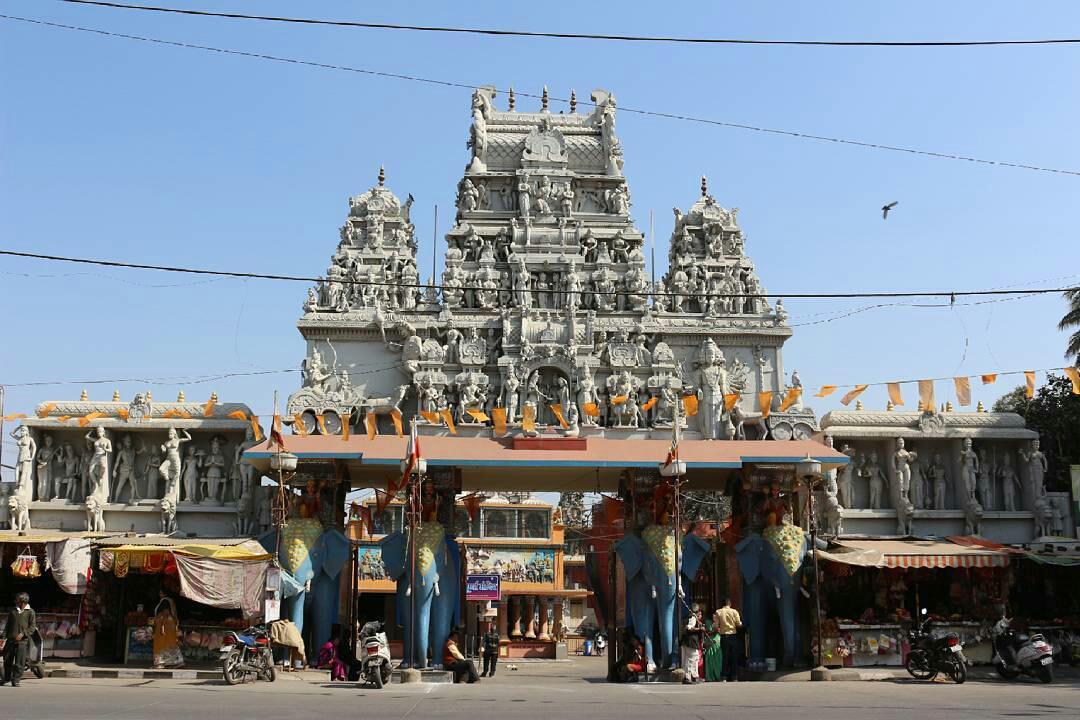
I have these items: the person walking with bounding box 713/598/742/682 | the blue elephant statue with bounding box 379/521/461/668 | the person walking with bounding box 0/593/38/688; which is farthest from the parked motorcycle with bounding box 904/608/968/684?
the person walking with bounding box 0/593/38/688

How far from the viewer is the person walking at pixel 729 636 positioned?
877 inches

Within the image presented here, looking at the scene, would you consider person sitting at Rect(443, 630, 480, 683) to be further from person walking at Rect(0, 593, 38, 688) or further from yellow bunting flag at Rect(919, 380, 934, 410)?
yellow bunting flag at Rect(919, 380, 934, 410)

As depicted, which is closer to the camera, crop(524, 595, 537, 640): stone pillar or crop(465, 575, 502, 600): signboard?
crop(465, 575, 502, 600): signboard

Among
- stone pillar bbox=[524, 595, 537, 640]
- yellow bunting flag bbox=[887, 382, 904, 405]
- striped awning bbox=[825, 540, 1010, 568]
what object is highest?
yellow bunting flag bbox=[887, 382, 904, 405]

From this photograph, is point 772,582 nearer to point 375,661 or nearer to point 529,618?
point 375,661

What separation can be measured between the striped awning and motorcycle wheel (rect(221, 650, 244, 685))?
41.2 feet

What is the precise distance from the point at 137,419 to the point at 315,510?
11.9 metres

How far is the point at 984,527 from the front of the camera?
33938 mm

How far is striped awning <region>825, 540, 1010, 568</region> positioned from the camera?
24.2m

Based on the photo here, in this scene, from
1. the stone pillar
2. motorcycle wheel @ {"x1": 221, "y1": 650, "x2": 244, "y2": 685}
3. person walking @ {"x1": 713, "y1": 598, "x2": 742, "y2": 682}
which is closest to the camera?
motorcycle wheel @ {"x1": 221, "y1": 650, "x2": 244, "y2": 685}

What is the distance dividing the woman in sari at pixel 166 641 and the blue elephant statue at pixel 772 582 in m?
12.1

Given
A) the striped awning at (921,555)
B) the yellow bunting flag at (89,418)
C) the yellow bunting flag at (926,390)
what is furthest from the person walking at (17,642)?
the yellow bunting flag at (926,390)

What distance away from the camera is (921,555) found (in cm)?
2491

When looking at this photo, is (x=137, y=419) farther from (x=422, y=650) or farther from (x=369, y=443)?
(x=422, y=650)
